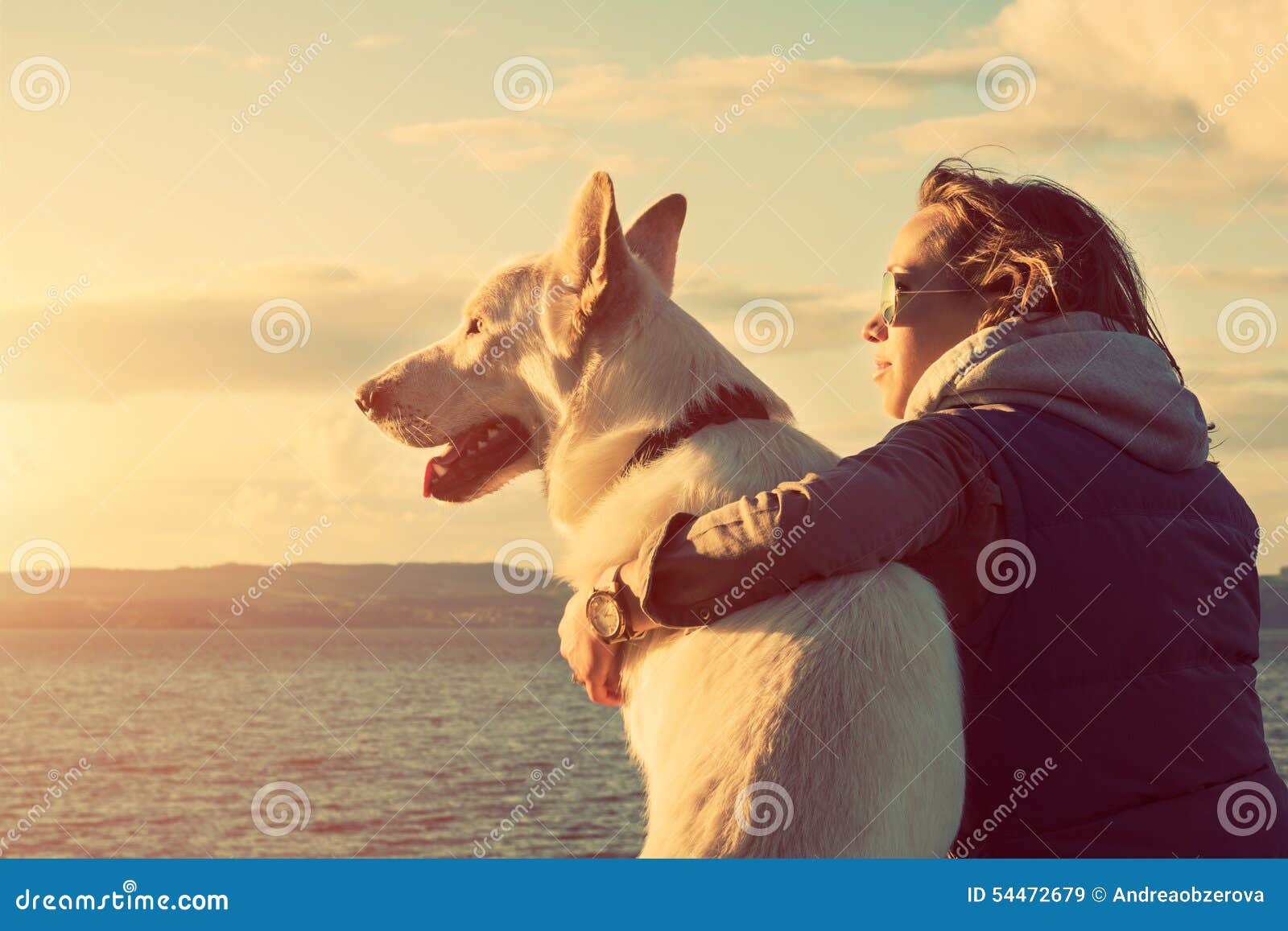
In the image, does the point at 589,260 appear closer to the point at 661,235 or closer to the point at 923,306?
the point at 661,235

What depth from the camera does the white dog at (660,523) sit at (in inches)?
115

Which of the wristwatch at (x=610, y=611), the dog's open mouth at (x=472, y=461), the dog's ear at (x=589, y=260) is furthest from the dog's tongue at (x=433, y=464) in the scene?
the wristwatch at (x=610, y=611)

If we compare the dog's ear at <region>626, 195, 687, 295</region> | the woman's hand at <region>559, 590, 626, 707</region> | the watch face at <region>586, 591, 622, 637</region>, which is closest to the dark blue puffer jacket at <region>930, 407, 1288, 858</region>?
the watch face at <region>586, 591, 622, 637</region>

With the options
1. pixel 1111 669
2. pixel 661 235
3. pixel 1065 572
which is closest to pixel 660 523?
pixel 1065 572

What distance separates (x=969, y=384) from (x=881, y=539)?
2.03 ft

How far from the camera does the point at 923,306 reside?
3582 mm

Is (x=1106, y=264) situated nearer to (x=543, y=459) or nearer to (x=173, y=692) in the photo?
(x=543, y=459)

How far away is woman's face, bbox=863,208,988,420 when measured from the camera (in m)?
3.55

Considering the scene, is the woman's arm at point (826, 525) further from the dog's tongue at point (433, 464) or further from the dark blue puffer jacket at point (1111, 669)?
the dog's tongue at point (433, 464)

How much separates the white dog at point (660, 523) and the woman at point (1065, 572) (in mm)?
125

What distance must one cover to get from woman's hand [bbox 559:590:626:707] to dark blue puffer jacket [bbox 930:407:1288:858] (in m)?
1.22

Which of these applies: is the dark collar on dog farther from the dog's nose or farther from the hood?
the dog's nose

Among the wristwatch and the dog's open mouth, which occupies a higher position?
the dog's open mouth

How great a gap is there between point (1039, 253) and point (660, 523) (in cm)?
141
